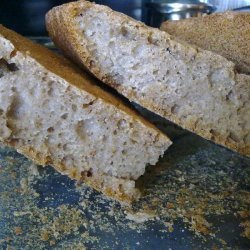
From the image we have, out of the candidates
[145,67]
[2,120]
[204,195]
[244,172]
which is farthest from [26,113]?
[244,172]

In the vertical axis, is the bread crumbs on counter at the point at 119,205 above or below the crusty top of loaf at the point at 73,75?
below

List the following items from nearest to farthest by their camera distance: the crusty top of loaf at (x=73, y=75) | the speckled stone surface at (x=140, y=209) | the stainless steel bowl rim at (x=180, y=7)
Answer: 1. the speckled stone surface at (x=140, y=209)
2. the crusty top of loaf at (x=73, y=75)
3. the stainless steel bowl rim at (x=180, y=7)

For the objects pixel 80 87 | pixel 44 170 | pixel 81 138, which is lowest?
pixel 44 170

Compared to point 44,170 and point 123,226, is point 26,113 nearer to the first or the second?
point 44,170

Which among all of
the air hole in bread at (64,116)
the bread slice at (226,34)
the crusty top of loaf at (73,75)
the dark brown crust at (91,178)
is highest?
the bread slice at (226,34)

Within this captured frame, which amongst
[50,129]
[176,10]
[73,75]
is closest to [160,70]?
[73,75]

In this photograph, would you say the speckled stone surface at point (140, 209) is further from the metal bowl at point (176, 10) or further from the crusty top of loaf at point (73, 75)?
the metal bowl at point (176, 10)

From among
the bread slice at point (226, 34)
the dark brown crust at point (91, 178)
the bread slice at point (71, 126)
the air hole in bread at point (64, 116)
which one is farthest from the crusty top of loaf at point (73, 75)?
the bread slice at point (226, 34)
